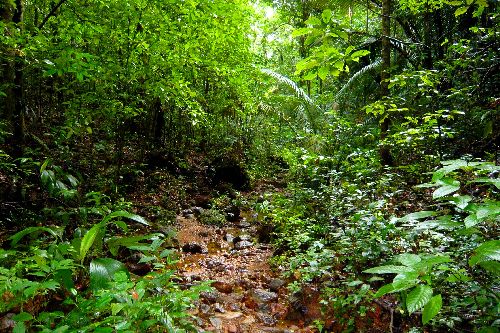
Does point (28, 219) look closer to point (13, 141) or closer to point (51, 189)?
point (51, 189)

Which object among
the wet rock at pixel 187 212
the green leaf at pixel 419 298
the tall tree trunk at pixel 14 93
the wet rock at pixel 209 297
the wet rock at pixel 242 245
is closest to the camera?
the green leaf at pixel 419 298

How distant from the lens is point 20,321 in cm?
A: 167

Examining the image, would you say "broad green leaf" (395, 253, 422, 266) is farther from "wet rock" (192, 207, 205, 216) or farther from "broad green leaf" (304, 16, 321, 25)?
"wet rock" (192, 207, 205, 216)

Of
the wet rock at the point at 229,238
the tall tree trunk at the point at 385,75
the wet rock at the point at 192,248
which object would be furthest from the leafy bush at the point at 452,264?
the wet rock at the point at 229,238

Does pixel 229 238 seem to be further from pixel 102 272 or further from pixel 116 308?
pixel 116 308

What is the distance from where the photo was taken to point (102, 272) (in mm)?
2141

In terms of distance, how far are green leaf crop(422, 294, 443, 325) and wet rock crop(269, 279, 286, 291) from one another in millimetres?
3217

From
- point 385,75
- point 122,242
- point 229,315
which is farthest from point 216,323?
point 385,75

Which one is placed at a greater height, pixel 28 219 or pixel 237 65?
pixel 237 65

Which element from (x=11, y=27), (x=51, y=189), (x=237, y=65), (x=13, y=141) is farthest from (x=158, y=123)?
(x=51, y=189)

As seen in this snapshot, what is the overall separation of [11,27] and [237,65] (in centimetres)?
585

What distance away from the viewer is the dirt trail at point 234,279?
351 cm

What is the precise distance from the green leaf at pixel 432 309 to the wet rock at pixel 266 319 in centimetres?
259

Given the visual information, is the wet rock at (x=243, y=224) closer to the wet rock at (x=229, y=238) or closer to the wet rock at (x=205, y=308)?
the wet rock at (x=229, y=238)
